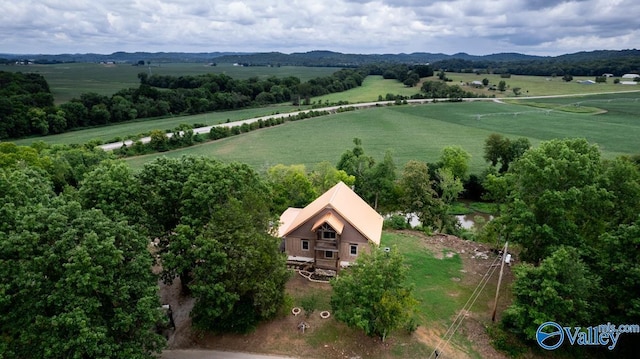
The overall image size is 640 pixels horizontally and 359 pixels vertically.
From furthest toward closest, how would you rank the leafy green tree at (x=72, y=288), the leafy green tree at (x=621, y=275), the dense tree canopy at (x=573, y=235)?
the dense tree canopy at (x=573, y=235) → the leafy green tree at (x=621, y=275) → the leafy green tree at (x=72, y=288)

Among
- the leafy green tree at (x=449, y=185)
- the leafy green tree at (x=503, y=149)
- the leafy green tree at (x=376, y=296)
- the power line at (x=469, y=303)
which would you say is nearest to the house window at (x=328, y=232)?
the leafy green tree at (x=376, y=296)

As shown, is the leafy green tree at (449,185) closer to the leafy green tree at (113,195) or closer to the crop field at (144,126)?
the leafy green tree at (113,195)

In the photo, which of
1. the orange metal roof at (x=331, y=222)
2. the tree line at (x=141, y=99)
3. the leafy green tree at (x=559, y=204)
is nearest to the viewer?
the leafy green tree at (x=559, y=204)

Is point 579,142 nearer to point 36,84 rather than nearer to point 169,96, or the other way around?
point 169,96

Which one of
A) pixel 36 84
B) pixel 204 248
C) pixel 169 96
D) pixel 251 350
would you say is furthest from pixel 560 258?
pixel 36 84
